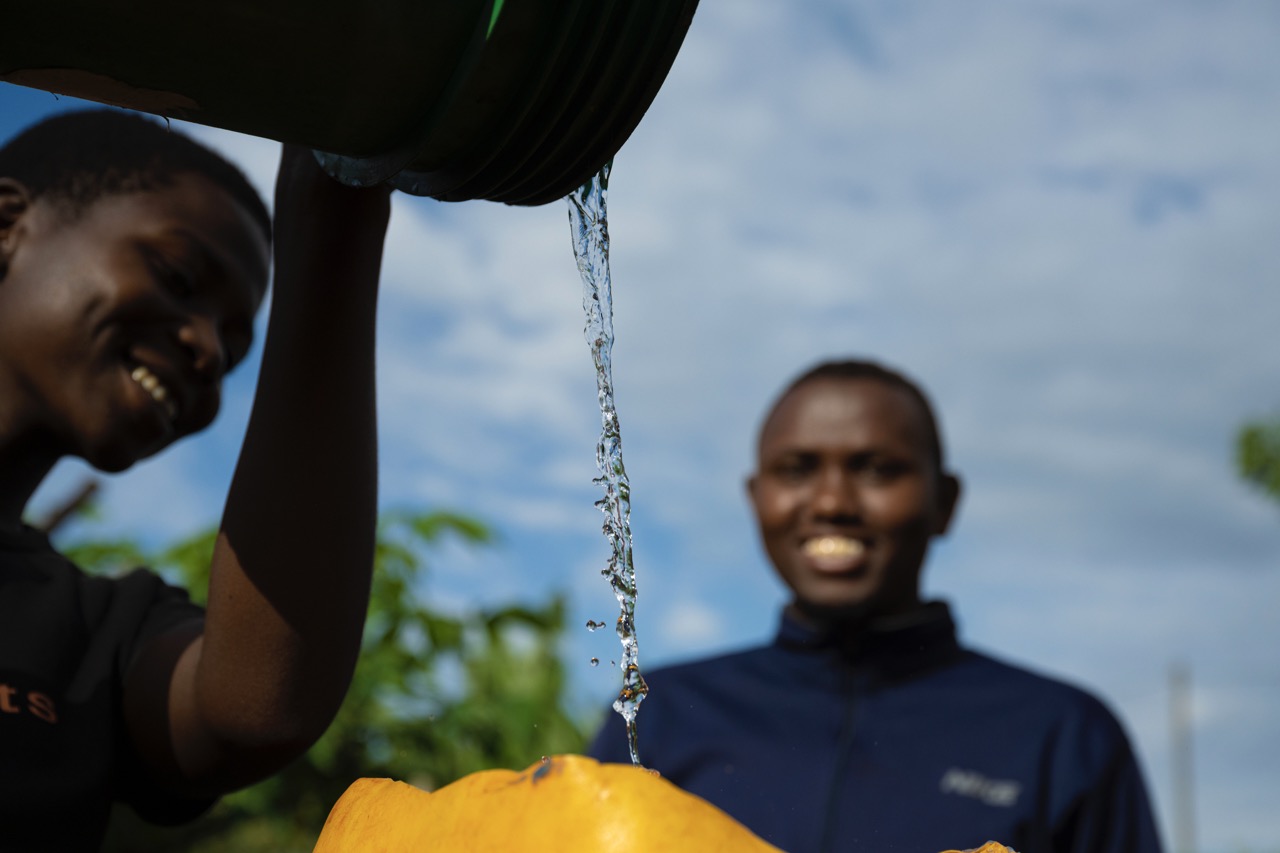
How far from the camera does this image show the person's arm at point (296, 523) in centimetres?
134

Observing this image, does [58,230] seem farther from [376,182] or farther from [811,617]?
[811,617]

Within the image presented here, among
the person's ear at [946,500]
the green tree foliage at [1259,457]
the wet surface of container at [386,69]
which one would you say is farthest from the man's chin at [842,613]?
the green tree foliage at [1259,457]

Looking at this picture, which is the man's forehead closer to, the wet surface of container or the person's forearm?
the person's forearm

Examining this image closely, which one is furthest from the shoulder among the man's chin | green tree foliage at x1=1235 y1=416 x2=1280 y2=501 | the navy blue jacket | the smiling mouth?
green tree foliage at x1=1235 y1=416 x2=1280 y2=501

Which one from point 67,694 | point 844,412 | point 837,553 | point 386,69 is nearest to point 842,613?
point 837,553

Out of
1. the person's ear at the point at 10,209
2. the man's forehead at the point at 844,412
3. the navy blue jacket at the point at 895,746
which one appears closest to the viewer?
the person's ear at the point at 10,209

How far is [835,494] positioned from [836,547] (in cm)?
13

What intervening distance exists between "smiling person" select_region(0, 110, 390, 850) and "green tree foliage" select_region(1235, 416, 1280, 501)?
22121 mm

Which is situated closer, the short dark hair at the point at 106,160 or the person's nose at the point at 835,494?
the short dark hair at the point at 106,160

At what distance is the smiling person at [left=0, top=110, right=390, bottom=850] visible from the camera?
137 cm

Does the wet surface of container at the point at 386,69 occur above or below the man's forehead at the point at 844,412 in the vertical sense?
above

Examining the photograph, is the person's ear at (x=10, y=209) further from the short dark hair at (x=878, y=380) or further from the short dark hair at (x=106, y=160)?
the short dark hair at (x=878, y=380)

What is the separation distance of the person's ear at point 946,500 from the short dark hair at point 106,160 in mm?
2038

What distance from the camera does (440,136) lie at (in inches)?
38.4
